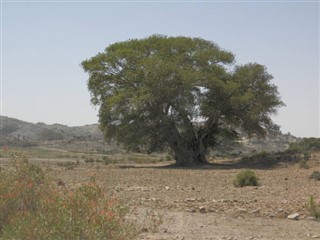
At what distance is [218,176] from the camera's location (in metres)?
25.6

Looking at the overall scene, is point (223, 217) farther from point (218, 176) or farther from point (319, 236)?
point (218, 176)

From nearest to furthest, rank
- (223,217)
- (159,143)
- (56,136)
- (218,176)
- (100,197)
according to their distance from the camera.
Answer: (100,197), (223,217), (218,176), (159,143), (56,136)

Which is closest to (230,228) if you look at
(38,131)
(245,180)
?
(245,180)

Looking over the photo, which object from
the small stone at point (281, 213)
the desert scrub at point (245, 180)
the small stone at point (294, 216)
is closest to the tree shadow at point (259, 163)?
the desert scrub at point (245, 180)

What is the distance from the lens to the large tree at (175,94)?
34.8 metres

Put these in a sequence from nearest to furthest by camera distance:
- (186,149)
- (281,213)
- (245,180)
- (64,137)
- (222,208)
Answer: (281,213) < (222,208) < (245,180) < (186,149) < (64,137)

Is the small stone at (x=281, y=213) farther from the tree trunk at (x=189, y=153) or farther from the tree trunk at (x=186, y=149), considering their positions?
the tree trunk at (x=189, y=153)

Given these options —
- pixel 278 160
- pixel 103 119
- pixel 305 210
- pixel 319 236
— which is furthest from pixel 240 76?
pixel 319 236

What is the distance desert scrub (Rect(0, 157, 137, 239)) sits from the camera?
6.26m

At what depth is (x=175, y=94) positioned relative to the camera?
3472cm

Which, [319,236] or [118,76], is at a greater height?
[118,76]

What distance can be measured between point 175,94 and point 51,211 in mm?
28130

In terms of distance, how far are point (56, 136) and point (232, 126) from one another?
68.6 meters

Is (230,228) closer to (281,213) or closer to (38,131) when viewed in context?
(281,213)
